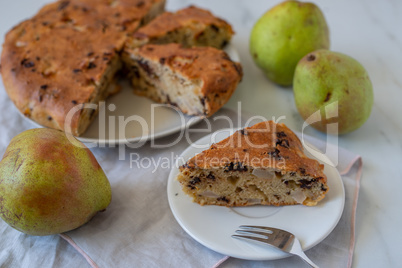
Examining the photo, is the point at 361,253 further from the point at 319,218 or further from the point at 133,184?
the point at 133,184

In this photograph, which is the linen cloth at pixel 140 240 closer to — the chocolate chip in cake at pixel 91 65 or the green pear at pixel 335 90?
the green pear at pixel 335 90

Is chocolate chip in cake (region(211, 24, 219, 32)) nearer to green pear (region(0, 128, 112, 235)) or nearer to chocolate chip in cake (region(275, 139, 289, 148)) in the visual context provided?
chocolate chip in cake (region(275, 139, 289, 148))

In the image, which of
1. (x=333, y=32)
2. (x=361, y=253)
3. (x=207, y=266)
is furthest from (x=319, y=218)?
(x=333, y=32)

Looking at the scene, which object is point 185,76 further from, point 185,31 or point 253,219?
point 253,219

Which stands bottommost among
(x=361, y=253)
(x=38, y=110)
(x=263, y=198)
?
(x=361, y=253)

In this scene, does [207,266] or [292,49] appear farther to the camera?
[292,49]

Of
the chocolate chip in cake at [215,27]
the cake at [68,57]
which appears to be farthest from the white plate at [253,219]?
the chocolate chip in cake at [215,27]

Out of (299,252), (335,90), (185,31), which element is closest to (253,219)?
(299,252)

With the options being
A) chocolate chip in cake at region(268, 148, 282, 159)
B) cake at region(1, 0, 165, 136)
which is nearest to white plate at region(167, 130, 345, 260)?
chocolate chip in cake at region(268, 148, 282, 159)
